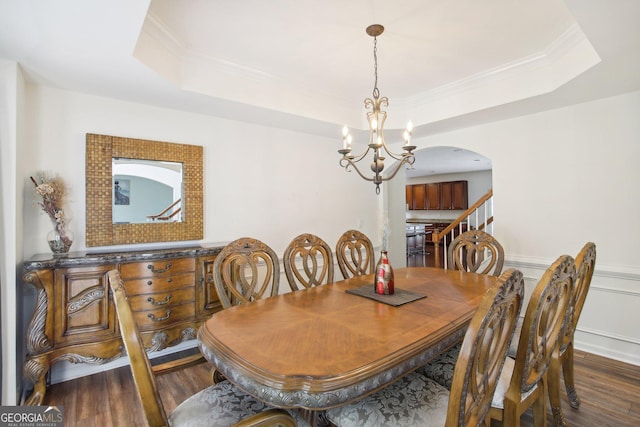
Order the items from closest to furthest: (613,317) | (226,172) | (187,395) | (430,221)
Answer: (187,395), (613,317), (226,172), (430,221)

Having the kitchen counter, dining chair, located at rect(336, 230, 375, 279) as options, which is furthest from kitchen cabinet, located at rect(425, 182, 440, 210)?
dining chair, located at rect(336, 230, 375, 279)

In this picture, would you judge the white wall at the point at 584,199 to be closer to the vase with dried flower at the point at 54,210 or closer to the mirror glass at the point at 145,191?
the mirror glass at the point at 145,191

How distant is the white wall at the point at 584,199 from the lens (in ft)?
8.64

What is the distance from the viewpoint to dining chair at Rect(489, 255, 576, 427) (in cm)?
123

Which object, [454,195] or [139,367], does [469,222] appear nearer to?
[139,367]

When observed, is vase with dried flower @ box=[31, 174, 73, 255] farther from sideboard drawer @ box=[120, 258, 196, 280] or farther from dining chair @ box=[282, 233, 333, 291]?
dining chair @ box=[282, 233, 333, 291]

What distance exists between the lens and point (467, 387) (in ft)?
3.08

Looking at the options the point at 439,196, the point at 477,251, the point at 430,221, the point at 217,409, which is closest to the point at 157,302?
the point at 217,409

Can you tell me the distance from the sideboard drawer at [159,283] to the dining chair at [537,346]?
2.23 meters

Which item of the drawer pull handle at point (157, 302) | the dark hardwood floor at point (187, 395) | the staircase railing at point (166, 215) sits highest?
the staircase railing at point (166, 215)

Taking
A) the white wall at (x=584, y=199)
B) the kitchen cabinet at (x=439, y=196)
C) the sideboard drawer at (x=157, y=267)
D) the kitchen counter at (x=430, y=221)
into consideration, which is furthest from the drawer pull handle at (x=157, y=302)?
the kitchen cabinet at (x=439, y=196)

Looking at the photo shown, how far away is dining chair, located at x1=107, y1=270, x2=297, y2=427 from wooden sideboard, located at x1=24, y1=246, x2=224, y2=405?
1.24 metres

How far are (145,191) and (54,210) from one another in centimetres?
65

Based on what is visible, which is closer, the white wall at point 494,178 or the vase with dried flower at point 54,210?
the vase with dried flower at point 54,210
